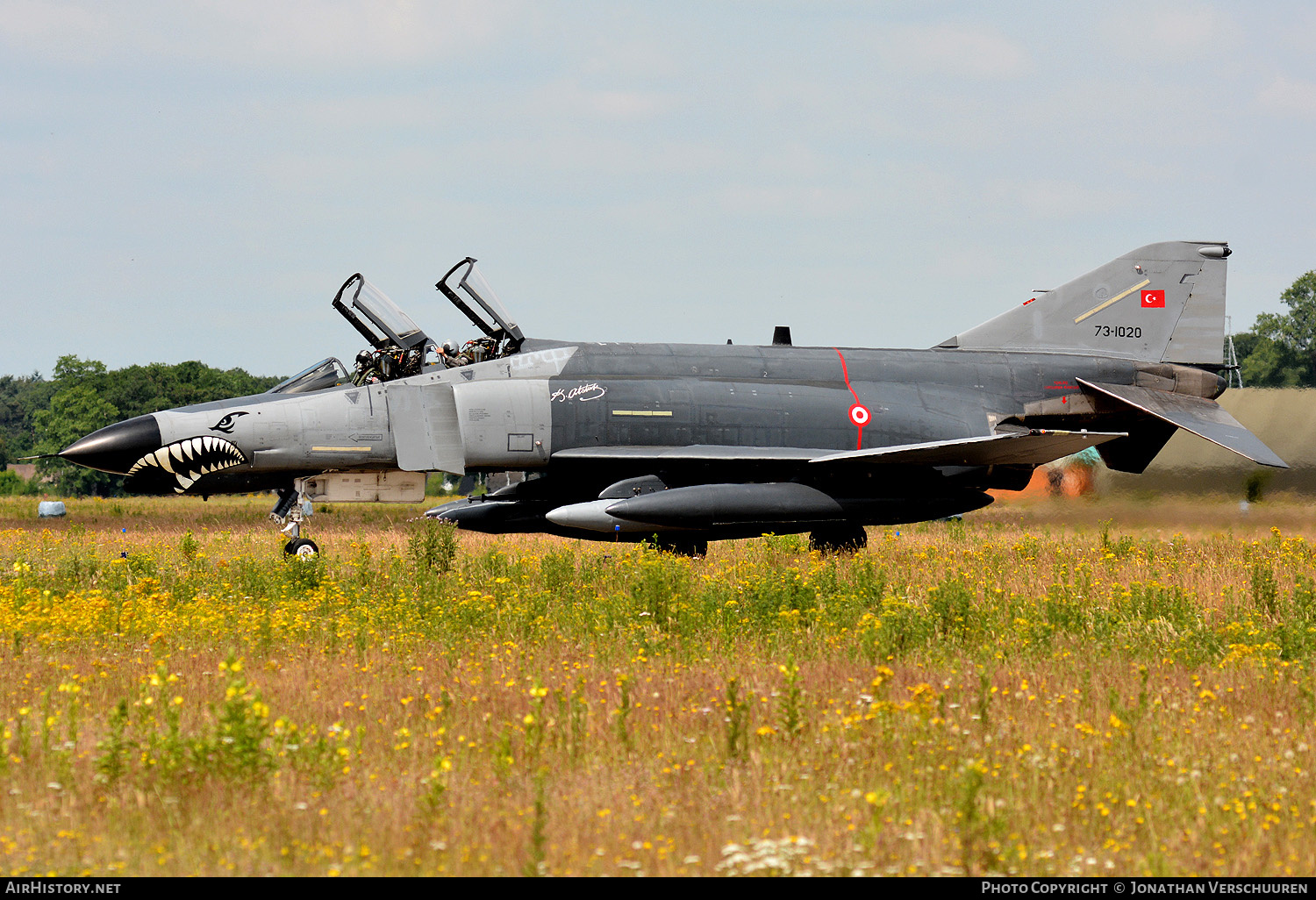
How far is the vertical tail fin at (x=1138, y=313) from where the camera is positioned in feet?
57.9

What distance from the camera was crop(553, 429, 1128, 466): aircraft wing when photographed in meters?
14.7

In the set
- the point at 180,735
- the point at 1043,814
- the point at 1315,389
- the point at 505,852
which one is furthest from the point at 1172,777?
the point at 1315,389

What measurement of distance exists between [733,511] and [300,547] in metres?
5.29

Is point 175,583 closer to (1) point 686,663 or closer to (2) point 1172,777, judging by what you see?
(1) point 686,663

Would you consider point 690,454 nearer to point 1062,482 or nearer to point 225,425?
A: point 225,425

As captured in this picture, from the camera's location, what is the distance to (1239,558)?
1470 cm

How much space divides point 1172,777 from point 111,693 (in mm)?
6095

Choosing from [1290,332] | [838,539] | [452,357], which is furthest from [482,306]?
[1290,332]

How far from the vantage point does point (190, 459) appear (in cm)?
1388

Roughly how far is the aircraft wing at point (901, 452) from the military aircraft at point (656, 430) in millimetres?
35

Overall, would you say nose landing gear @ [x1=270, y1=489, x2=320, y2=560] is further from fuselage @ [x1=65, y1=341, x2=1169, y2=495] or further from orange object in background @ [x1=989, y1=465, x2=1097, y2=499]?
orange object in background @ [x1=989, y1=465, x2=1097, y2=499]
